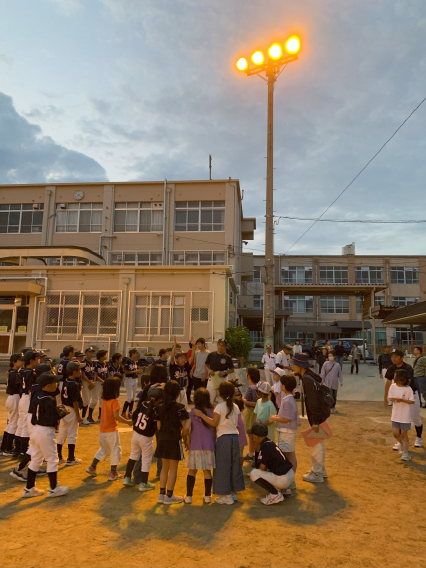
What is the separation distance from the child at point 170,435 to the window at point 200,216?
23645 mm

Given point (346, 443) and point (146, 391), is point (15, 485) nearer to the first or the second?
point (146, 391)

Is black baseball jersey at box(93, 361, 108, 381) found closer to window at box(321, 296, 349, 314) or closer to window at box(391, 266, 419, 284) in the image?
window at box(321, 296, 349, 314)

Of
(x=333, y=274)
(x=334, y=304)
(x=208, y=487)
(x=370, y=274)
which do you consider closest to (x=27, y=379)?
(x=208, y=487)

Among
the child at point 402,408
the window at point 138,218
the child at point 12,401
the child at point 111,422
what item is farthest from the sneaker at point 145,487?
the window at point 138,218

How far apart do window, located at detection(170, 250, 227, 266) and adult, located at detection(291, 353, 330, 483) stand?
71.9 feet

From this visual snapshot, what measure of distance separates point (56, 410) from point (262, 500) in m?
→ 2.75

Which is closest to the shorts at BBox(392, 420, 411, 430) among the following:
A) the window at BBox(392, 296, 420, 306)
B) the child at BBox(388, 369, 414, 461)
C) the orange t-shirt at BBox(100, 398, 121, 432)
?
the child at BBox(388, 369, 414, 461)

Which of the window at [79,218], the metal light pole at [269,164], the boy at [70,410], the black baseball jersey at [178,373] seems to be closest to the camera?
the boy at [70,410]

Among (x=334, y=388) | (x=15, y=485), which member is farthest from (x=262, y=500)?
(x=334, y=388)

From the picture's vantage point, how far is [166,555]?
11.6 feet

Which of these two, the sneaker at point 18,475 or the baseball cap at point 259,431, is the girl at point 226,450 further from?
the sneaker at point 18,475

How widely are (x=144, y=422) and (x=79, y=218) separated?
2713 cm

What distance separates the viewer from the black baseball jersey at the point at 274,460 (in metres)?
4.93

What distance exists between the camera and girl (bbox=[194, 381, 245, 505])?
4.75 meters
